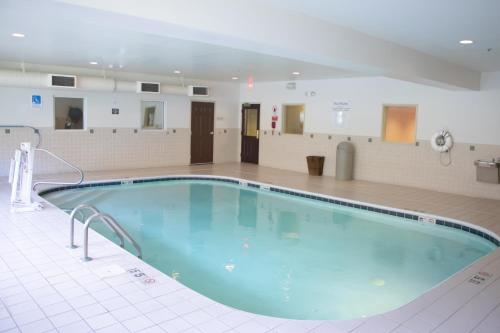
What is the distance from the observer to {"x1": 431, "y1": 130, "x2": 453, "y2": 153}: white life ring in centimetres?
816

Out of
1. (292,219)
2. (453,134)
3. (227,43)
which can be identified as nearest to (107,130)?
(292,219)

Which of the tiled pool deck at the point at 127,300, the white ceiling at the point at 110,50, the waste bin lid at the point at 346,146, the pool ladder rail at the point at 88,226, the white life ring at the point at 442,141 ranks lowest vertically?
the tiled pool deck at the point at 127,300

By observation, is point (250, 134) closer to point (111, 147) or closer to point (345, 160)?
point (345, 160)

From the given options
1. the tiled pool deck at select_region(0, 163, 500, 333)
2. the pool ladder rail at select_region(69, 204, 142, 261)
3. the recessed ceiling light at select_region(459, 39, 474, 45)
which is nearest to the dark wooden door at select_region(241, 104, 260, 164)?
the recessed ceiling light at select_region(459, 39, 474, 45)

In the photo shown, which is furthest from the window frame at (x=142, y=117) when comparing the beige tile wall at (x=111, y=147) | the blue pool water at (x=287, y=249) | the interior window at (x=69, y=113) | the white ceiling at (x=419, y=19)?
the white ceiling at (x=419, y=19)

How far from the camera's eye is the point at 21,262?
3889 mm

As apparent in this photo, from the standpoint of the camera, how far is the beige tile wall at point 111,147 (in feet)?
29.5

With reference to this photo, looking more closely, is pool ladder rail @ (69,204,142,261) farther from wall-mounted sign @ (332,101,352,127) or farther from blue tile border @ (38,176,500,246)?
wall-mounted sign @ (332,101,352,127)

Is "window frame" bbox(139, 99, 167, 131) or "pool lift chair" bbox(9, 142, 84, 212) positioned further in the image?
"window frame" bbox(139, 99, 167, 131)

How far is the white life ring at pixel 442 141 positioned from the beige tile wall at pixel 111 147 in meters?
6.09

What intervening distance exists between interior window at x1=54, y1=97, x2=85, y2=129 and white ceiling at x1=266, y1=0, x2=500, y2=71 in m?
7.44

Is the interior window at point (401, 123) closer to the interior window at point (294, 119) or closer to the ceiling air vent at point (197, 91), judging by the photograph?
the interior window at point (294, 119)

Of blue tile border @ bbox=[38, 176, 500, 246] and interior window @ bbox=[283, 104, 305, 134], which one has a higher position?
interior window @ bbox=[283, 104, 305, 134]

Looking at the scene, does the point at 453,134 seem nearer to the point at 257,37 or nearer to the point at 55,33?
the point at 257,37
